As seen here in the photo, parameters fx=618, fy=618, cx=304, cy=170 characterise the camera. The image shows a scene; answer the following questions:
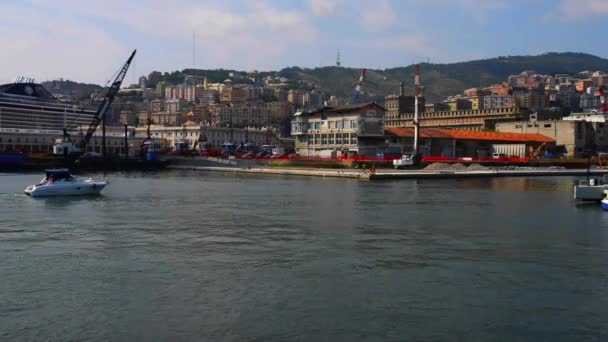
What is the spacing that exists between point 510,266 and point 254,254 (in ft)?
21.9

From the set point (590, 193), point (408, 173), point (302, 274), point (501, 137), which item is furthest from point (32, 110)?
point (302, 274)

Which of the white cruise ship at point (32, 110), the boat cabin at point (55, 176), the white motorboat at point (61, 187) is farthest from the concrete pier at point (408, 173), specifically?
the white cruise ship at point (32, 110)

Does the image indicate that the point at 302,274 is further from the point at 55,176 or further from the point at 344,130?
the point at 344,130

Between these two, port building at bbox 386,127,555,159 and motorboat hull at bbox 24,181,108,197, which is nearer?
motorboat hull at bbox 24,181,108,197

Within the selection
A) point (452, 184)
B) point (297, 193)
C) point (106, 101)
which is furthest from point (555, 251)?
point (106, 101)

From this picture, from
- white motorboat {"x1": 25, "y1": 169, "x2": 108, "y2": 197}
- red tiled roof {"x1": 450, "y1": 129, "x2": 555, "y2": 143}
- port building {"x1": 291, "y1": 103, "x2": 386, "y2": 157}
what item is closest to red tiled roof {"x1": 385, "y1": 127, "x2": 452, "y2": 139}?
red tiled roof {"x1": 450, "y1": 129, "x2": 555, "y2": 143}

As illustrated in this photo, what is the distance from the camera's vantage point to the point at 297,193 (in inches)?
1474

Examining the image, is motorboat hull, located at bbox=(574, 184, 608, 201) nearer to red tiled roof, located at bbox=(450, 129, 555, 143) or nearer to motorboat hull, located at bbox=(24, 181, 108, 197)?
motorboat hull, located at bbox=(24, 181, 108, 197)

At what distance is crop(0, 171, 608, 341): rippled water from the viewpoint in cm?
1080

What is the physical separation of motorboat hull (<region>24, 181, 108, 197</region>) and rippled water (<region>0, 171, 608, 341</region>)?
5.21m

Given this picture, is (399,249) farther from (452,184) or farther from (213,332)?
(452,184)

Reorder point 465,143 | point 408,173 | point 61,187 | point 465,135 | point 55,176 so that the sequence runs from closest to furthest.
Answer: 1. point 61,187
2. point 55,176
3. point 408,173
4. point 465,143
5. point 465,135

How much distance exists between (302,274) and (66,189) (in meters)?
23.5

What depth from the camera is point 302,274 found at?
14.5m
